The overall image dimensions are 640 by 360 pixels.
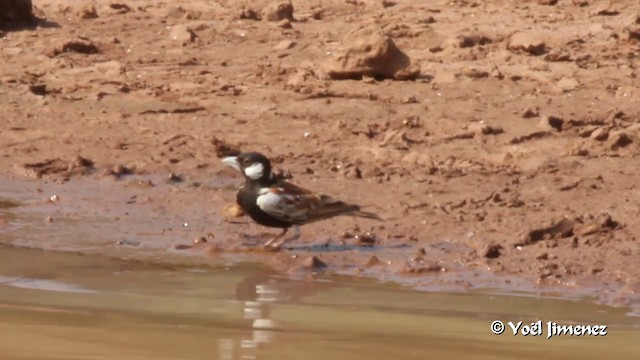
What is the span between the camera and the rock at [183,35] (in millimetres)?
12875

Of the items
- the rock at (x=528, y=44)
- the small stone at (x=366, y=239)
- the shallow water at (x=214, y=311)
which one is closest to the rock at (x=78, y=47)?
the rock at (x=528, y=44)

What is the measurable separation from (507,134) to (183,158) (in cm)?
223

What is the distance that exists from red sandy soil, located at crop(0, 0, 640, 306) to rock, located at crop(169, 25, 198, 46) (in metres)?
0.02

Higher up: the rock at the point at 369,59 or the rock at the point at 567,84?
the rock at the point at 369,59

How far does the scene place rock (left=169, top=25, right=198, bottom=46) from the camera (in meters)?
12.9

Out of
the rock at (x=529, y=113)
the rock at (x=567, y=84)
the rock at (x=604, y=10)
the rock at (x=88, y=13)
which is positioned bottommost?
the rock at (x=529, y=113)

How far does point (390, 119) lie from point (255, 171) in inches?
91.2

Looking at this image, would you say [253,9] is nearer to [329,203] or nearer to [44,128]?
[44,128]

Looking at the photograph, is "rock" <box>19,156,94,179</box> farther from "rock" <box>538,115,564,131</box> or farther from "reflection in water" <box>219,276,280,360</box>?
"rock" <box>538,115,564,131</box>

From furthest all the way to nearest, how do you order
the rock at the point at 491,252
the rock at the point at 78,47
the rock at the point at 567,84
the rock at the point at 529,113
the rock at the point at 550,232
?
the rock at the point at 78,47 < the rock at the point at 567,84 < the rock at the point at 529,113 < the rock at the point at 550,232 < the rock at the point at 491,252

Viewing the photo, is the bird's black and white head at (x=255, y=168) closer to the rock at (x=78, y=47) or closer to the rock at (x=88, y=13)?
the rock at (x=78, y=47)

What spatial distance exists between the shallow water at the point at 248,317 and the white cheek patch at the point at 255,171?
74 cm

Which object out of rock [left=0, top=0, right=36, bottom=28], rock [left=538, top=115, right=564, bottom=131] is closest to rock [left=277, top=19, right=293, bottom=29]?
rock [left=0, top=0, right=36, bottom=28]

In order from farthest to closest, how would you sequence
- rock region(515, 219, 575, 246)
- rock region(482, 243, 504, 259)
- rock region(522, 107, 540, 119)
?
rock region(522, 107, 540, 119)
rock region(515, 219, 575, 246)
rock region(482, 243, 504, 259)
